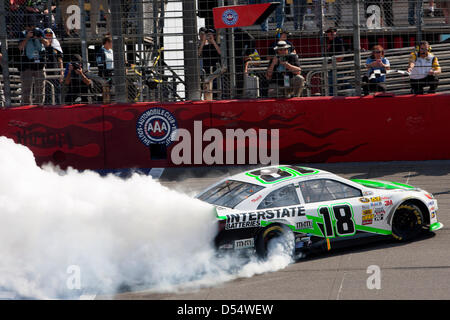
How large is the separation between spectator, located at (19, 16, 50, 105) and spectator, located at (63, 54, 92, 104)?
539 millimetres

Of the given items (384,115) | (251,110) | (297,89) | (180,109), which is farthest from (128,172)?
(384,115)

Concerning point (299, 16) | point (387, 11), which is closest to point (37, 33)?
point (299, 16)

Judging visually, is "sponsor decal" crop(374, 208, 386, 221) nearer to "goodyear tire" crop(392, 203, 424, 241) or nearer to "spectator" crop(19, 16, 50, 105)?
"goodyear tire" crop(392, 203, 424, 241)

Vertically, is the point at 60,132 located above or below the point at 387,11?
below

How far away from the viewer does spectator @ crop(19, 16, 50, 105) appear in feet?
50.1

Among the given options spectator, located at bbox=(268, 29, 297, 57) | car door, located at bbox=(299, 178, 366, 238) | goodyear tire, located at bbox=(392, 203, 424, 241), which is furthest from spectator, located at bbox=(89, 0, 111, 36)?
goodyear tire, located at bbox=(392, 203, 424, 241)

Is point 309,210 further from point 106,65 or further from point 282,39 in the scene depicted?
point 106,65

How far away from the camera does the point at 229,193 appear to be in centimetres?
933

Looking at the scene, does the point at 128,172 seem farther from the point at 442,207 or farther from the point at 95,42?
the point at 442,207

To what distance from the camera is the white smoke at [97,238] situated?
8133 millimetres

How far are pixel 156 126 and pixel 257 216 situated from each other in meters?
6.47

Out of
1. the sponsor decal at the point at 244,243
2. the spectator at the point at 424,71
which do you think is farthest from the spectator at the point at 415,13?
→ the sponsor decal at the point at 244,243

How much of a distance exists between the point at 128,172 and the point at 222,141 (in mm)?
2051

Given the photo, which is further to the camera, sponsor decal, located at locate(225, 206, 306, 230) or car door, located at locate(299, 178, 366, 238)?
car door, located at locate(299, 178, 366, 238)
